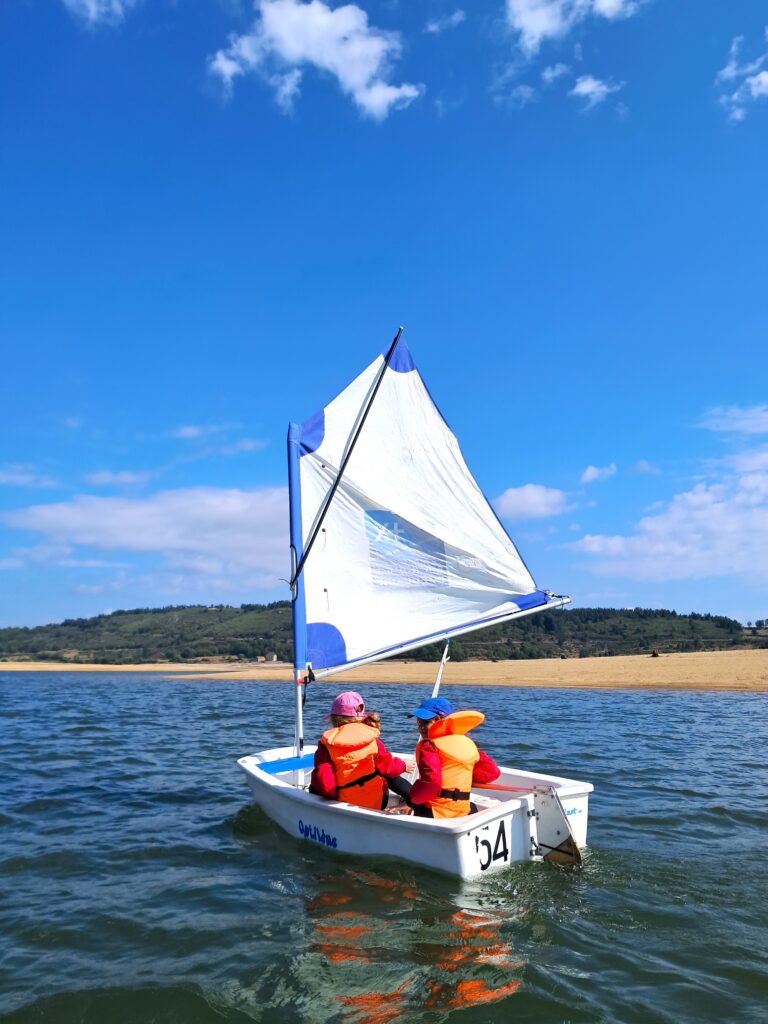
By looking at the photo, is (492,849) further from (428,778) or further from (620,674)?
(620,674)

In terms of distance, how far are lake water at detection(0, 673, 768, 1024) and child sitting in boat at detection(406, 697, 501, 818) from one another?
0.67 metres

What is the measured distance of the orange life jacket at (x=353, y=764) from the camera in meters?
8.31

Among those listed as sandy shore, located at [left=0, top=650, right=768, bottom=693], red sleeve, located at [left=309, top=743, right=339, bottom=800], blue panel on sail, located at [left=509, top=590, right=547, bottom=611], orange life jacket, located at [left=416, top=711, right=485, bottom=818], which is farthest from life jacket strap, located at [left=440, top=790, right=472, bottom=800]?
sandy shore, located at [left=0, top=650, right=768, bottom=693]

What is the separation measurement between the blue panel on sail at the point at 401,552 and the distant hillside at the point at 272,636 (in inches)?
2240

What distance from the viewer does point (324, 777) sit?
27.2 ft

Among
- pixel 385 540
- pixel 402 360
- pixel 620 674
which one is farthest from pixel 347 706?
pixel 620 674

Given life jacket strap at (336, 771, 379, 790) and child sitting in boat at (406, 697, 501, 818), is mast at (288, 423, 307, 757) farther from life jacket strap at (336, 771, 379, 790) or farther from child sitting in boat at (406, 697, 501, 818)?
child sitting in boat at (406, 697, 501, 818)

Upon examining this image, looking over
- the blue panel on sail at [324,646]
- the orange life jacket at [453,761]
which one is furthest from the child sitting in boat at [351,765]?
the blue panel on sail at [324,646]

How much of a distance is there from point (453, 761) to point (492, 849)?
2.98ft

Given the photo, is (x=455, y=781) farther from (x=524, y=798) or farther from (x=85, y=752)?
(x=85, y=752)

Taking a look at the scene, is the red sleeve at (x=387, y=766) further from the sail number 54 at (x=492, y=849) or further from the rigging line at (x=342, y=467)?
the rigging line at (x=342, y=467)

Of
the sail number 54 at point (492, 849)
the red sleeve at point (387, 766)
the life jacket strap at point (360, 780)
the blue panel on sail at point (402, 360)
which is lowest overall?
the sail number 54 at point (492, 849)

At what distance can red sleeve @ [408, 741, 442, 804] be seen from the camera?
24.8 ft

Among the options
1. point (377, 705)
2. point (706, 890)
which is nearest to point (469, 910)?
point (706, 890)
